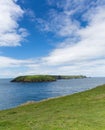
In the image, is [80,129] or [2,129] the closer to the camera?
[80,129]

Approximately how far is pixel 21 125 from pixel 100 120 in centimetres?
820

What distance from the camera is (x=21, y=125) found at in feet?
71.5

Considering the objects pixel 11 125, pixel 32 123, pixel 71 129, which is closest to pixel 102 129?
pixel 71 129

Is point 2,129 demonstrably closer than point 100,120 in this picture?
Yes

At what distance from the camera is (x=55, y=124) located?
21.2 m

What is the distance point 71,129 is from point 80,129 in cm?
80

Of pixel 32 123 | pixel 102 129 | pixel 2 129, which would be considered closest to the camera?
pixel 102 129

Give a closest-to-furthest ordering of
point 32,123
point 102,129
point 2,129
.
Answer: point 102,129, point 2,129, point 32,123

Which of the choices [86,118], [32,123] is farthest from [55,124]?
[86,118]

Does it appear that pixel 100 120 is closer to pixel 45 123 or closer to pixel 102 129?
pixel 102 129

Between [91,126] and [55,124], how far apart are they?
3.53 meters

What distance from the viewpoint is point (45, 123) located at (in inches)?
862

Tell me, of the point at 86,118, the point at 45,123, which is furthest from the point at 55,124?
the point at 86,118

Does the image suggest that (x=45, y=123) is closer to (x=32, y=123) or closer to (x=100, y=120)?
(x=32, y=123)
